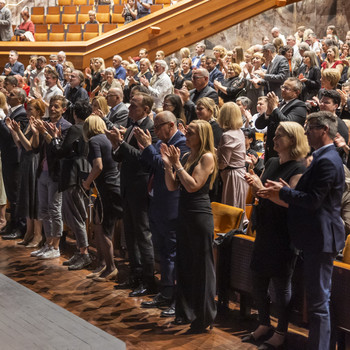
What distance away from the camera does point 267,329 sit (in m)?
3.85

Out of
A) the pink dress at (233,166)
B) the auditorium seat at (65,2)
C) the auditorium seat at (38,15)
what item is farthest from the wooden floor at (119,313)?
the auditorium seat at (65,2)

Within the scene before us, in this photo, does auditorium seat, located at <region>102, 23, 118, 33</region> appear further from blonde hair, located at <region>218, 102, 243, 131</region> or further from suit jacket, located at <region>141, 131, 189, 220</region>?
suit jacket, located at <region>141, 131, 189, 220</region>

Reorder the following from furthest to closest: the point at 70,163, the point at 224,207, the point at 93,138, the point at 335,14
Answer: the point at 335,14 < the point at 70,163 < the point at 93,138 < the point at 224,207

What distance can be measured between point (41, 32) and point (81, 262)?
32.5 feet

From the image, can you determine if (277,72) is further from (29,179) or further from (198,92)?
(29,179)

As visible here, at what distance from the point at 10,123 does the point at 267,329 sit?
3.42 metres

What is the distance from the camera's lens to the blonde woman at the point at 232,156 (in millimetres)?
4961

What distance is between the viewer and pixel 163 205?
14.5 ft

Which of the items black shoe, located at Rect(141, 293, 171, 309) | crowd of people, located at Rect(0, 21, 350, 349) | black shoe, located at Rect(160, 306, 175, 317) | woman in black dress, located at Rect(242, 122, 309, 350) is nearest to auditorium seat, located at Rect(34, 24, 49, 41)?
crowd of people, located at Rect(0, 21, 350, 349)

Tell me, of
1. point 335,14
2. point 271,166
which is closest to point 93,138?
point 271,166

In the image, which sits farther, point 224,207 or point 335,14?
point 335,14

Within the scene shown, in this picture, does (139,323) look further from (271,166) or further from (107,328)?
(271,166)

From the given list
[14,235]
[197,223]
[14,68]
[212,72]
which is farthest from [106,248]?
[14,68]

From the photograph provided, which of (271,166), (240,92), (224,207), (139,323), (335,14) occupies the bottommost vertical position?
(139,323)
